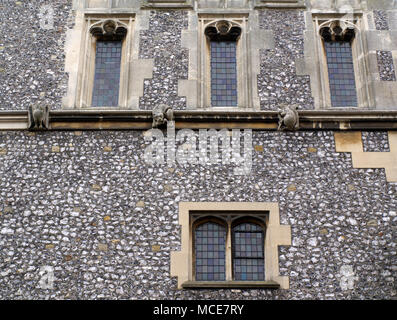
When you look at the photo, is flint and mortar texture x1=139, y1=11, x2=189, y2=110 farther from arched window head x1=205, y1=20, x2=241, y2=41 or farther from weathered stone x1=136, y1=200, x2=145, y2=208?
weathered stone x1=136, y1=200, x2=145, y2=208

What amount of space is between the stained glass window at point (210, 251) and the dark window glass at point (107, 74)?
10.4 ft

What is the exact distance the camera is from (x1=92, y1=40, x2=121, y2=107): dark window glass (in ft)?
39.2

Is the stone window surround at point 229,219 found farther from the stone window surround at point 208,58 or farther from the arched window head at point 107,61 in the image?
the arched window head at point 107,61

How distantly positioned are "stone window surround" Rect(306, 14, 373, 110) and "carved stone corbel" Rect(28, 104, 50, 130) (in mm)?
5013

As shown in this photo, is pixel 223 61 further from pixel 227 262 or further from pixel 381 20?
pixel 227 262

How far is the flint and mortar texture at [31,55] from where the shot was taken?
11.7 meters

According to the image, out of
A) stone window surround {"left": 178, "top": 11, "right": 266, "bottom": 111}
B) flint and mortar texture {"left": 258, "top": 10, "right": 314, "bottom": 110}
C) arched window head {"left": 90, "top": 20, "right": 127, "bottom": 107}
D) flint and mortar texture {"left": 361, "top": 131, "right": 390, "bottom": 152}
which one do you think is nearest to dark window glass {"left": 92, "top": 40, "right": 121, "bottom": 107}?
arched window head {"left": 90, "top": 20, "right": 127, "bottom": 107}

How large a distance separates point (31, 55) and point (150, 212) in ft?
13.8

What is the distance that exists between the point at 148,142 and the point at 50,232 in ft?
7.67

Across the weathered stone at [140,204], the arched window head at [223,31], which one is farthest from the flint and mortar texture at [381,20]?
the weathered stone at [140,204]

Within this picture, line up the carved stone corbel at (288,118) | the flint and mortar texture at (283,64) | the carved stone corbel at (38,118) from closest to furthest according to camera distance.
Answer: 1. the carved stone corbel at (288,118)
2. the carved stone corbel at (38,118)
3. the flint and mortar texture at (283,64)

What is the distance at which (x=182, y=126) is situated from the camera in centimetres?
1123

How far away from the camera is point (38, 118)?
11086mm

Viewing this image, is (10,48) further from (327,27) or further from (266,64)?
(327,27)
